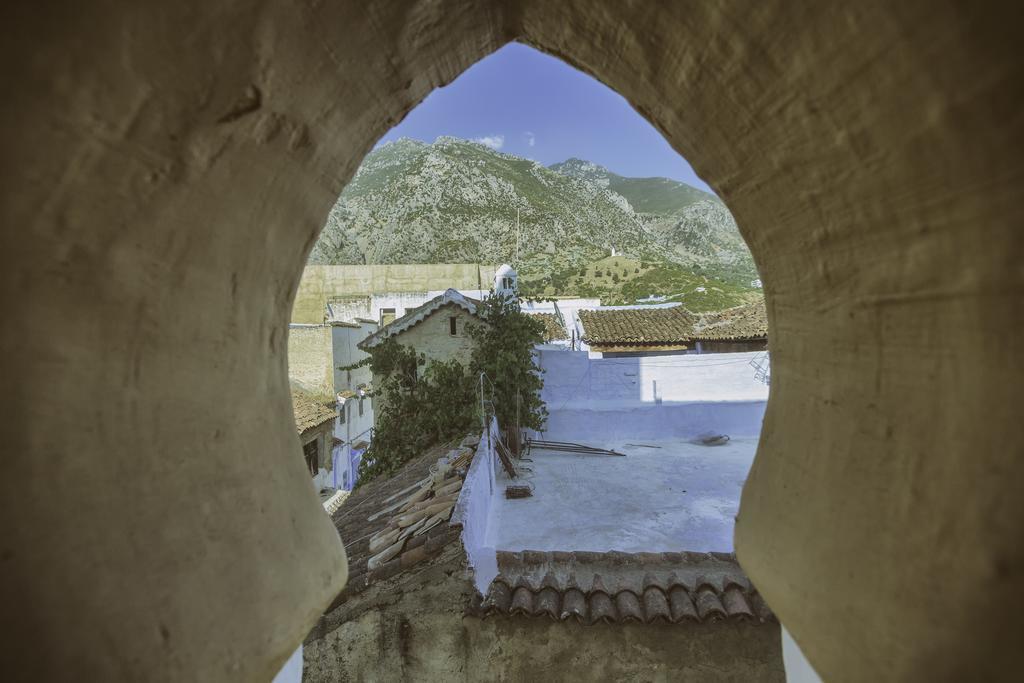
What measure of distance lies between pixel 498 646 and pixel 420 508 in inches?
71.7

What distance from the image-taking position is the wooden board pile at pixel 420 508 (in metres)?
4.93

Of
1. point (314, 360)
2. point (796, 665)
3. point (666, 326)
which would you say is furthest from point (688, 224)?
point (796, 665)

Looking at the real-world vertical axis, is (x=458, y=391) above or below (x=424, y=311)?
below

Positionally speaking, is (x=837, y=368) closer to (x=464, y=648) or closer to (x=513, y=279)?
(x=464, y=648)

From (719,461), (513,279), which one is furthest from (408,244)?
(719,461)

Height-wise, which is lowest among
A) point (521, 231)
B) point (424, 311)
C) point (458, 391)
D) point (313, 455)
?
point (313, 455)

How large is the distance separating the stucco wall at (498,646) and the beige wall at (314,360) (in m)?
16.2

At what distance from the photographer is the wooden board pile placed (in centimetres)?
493

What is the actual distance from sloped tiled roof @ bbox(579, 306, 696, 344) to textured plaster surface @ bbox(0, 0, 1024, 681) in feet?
52.0

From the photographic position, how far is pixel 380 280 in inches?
1426

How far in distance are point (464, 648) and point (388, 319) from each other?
86.8 feet

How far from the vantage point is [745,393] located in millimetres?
10664

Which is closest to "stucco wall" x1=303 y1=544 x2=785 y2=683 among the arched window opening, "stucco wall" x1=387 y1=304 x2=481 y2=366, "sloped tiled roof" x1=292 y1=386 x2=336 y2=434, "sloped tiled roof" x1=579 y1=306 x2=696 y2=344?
the arched window opening

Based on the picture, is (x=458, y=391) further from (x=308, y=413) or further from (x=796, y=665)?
(x=796, y=665)
